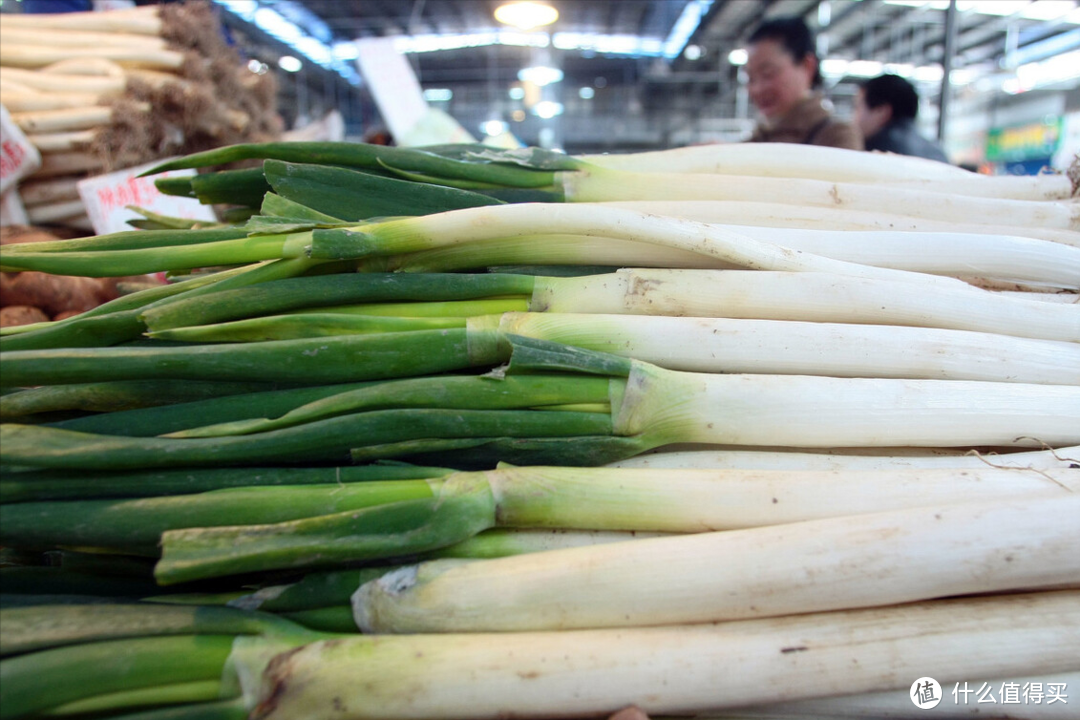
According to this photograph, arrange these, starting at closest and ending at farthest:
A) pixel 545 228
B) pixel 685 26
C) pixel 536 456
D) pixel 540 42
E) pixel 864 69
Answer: pixel 536 456 < pixel 545 228 < pixel 864 69 < pixel 685 26 < pixel 540 42

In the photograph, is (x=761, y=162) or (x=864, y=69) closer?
(x=761, y=162)

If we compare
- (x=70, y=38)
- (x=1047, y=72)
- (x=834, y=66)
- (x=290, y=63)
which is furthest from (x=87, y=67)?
(x=1047, y=72)

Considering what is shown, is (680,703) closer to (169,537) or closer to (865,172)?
(169,537)

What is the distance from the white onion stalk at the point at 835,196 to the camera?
1397 millimetres

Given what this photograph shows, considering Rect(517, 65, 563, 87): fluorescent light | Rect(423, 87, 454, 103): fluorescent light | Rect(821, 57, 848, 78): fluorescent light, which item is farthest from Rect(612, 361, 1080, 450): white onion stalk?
Rect(423, 87, 454, 103): fluorescent light

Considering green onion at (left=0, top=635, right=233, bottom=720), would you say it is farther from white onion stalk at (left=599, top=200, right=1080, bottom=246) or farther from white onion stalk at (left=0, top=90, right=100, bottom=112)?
white onion stalk at (left=0, top=90, right=100, bottom=112)

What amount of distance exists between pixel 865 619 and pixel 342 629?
0.76 metres

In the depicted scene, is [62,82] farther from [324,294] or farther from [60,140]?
[324,294]

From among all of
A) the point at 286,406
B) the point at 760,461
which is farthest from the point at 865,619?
the point at 286,406

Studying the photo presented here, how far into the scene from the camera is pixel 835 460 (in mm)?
1045

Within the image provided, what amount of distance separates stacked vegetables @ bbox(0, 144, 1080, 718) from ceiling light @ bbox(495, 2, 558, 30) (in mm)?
6863

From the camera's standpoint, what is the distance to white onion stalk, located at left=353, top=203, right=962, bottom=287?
1.09 meters

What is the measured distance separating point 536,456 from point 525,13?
24.8 ft

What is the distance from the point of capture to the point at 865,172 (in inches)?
61.5
